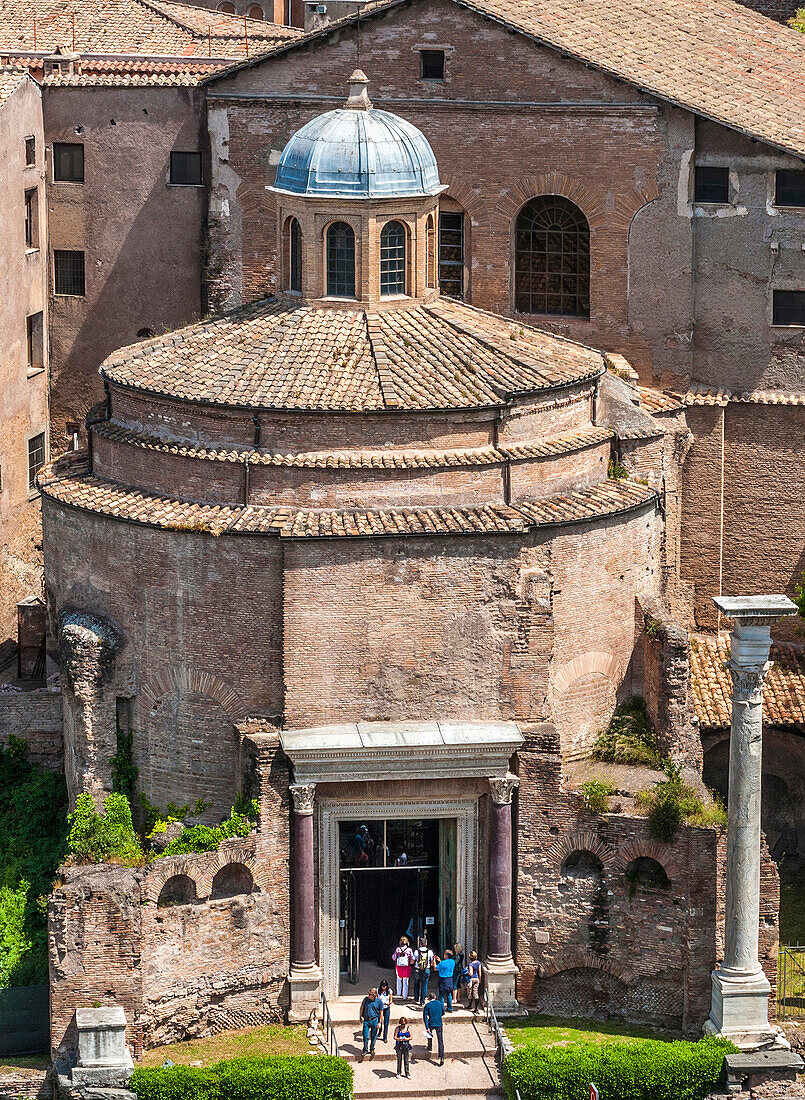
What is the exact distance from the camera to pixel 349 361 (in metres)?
53.4

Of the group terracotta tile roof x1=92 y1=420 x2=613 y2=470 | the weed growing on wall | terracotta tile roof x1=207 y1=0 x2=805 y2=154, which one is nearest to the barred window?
terracotta tile roof x1=207 y1=0 x2=805 y2=154

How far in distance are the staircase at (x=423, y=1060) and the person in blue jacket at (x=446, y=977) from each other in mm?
348

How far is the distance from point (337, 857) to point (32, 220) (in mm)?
18507

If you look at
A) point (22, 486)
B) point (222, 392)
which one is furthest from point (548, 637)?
point (22, 486)

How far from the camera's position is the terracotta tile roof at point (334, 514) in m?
51.3

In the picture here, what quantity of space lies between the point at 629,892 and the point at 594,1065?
11.6 ft

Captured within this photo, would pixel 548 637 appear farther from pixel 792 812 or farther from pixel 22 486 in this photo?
pixel 22 486

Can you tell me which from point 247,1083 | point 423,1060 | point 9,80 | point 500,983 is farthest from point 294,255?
point 247,1083

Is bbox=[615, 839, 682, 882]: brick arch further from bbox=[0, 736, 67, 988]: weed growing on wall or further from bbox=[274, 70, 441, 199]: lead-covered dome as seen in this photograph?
bbox=[274, 70, 441, 199]: lead-covered dome

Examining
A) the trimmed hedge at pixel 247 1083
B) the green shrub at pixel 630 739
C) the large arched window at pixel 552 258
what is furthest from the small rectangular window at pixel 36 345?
the trimmed hedge at pixel 247 1083

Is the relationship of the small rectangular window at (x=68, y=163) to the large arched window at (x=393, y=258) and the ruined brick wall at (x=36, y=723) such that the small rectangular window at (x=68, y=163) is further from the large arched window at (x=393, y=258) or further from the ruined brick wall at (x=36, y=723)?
the ruined brick wall at (x=36, y=723)

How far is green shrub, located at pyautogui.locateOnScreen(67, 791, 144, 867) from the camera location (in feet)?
167

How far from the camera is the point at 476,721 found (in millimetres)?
52094

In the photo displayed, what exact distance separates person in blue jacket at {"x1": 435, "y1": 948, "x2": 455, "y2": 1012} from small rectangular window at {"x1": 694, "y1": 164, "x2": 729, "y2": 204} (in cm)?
1739
